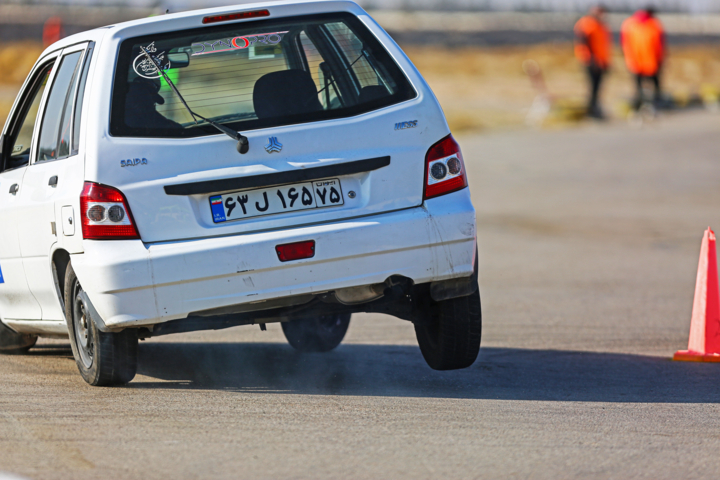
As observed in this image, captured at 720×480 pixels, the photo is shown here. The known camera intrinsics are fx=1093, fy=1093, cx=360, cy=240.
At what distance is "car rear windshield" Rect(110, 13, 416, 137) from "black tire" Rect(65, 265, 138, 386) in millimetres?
1006

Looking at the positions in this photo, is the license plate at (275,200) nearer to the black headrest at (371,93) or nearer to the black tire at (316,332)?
the black headrest at (371,93)

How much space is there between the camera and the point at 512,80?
3800 centimetres

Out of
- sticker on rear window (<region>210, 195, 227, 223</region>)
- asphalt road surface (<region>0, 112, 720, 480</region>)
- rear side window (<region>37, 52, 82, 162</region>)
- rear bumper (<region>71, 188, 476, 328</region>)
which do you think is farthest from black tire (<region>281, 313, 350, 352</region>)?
sticker on rear window (<region>210, 195, 227, 223</region>)

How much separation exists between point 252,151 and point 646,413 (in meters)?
2.32

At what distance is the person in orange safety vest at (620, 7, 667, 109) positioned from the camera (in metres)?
23.2

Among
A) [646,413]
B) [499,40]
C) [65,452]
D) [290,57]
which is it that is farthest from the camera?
[499,40]

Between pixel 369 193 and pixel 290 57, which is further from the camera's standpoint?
pixel 290 57

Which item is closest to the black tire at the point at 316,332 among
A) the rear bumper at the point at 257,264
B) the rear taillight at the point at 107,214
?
the rear bumper at the point at 257,264

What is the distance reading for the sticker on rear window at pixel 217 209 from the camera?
531 centimetres

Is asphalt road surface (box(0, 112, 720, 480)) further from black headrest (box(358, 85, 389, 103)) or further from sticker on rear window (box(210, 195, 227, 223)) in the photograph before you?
black headrest (box(358, 85, 389, 103))

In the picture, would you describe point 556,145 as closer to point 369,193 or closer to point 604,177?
point 604,177

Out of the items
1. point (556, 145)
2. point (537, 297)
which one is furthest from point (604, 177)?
point (537, 297)

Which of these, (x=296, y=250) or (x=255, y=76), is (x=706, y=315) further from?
(x=255, y=76)

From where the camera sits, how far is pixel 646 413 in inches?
210
